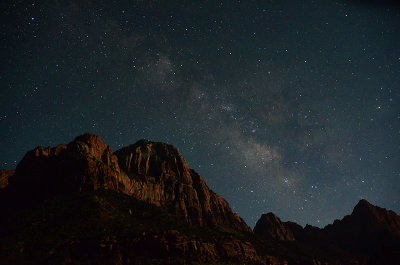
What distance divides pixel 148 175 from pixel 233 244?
82.8 meters

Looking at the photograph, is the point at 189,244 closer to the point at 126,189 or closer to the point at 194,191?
the point at 126,189

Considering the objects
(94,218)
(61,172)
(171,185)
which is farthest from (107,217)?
(171,185)

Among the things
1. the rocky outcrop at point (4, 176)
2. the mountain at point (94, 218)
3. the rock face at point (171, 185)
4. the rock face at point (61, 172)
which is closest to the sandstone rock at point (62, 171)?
the rock face at point (61, 172)

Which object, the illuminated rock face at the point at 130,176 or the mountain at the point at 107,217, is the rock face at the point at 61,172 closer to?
the illuminated rock face at the point at 130,176

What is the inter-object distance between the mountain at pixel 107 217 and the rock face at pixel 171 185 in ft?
2.24

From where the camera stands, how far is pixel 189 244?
70188mm

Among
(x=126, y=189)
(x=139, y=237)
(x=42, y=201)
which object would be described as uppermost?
(x=126, y=189)

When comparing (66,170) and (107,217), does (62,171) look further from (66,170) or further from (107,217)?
(107,217)

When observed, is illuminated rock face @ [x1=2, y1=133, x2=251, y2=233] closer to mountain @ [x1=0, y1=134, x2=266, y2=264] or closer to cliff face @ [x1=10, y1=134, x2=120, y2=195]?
cliff face @ [x1=10, y1=134, x2=120, y2=195]

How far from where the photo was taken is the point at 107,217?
67.9 meters

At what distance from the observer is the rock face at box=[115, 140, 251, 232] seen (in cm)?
13700

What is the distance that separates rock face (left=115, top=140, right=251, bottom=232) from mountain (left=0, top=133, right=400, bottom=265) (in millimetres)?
683

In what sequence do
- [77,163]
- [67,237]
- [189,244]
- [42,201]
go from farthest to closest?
[77,163]
[42,201]
[189,244]
[67,237]

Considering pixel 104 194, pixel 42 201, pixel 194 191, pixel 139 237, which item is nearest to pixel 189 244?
pixel 139 237
